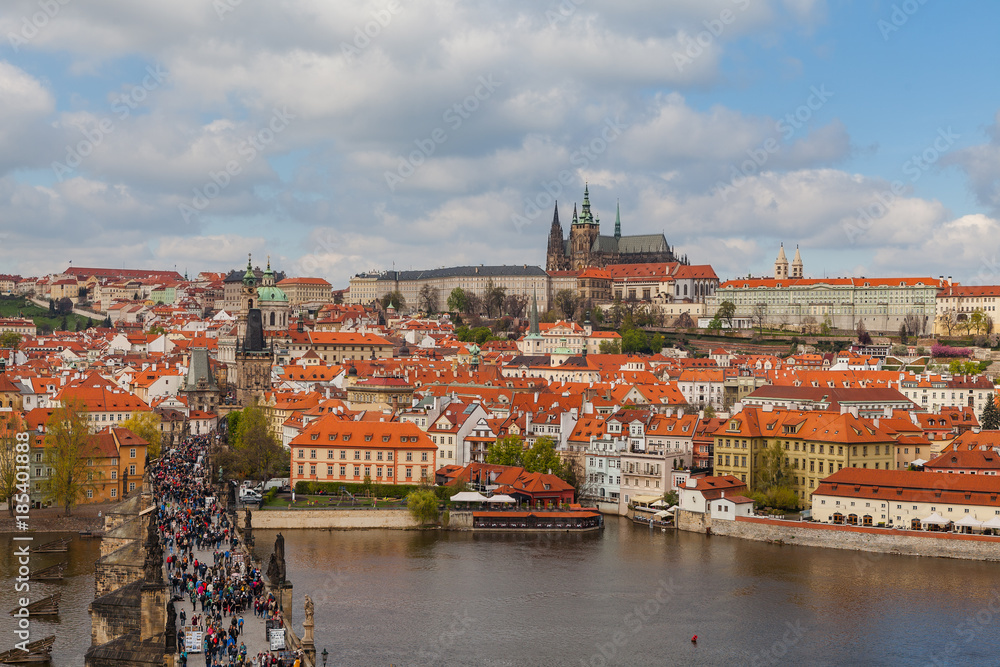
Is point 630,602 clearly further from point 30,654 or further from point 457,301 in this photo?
point 457,301

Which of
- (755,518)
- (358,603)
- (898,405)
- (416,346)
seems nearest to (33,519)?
(358,603)

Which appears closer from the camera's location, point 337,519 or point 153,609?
point 153,609

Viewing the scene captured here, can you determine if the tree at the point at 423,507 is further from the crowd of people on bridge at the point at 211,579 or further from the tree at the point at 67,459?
the tree at the point at 67,459

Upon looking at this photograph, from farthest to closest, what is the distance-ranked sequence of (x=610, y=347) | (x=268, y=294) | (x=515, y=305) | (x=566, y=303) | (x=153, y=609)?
(x=515, y=305), (x=566, y=303), (x=268, y=294), (x=610, y=347), (x=153, y=609)


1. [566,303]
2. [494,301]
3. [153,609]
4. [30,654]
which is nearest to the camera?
[153,609]

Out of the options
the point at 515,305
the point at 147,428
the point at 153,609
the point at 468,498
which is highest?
the point at 515,305

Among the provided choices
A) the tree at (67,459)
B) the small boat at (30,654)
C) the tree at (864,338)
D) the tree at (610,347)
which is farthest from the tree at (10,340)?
the small boat at (30,654)

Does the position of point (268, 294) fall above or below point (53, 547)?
above

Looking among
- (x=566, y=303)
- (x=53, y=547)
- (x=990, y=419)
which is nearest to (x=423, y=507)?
(x=53, y=547)

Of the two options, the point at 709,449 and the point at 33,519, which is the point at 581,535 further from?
the point at 33,519
